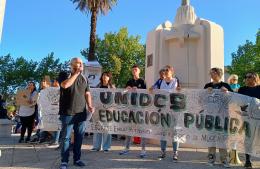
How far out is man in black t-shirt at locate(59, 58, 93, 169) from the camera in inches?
257

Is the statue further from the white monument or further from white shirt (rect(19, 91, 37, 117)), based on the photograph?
white shirt (rect(19, 91, 37, 117))

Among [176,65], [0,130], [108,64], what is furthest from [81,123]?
[108,64]

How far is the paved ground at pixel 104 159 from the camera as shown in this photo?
683cm

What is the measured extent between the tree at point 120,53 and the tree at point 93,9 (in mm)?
18380

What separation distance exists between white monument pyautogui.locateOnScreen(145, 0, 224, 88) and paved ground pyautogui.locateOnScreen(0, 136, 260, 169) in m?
2.99

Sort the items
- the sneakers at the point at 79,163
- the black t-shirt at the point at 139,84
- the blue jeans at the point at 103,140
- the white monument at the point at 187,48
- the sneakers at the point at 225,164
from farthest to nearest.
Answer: the white monument at the point at 187,48, the blue jeans at the point at 103,140, the black t-shirt at the point at 139,84, the sneakers at the point at 225,164, the sneakers at the point at 79,163

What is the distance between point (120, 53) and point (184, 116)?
4114 centimetres

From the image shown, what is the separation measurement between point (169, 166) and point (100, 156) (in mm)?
1677

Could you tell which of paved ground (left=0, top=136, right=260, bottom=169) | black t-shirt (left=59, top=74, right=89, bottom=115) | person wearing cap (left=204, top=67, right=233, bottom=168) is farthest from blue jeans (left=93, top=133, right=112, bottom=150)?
person wearing cap (left=204, top=67, right=233, bottom=168)

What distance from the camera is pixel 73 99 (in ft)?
21.7

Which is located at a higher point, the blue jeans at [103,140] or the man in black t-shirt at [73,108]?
the man in black t-shirt at [73,108]

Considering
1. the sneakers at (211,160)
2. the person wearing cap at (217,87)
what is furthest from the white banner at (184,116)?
the sneakers at (211,160)

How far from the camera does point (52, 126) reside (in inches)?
373

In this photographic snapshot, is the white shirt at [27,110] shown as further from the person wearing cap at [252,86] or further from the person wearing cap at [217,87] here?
the person wearing cap at [252,86]
